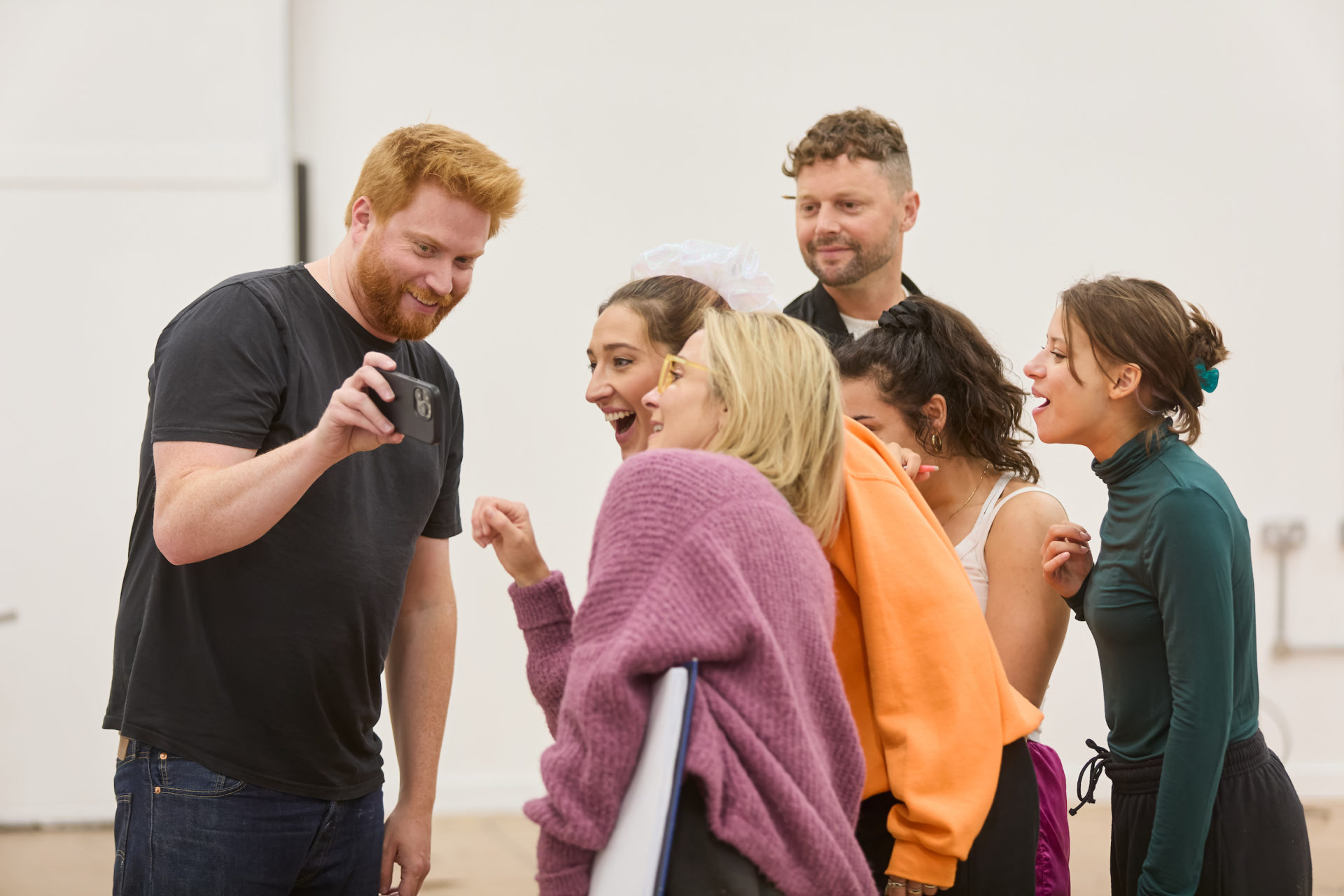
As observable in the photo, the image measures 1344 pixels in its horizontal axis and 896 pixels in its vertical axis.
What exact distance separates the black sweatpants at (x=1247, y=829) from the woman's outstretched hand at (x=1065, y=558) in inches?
11.4

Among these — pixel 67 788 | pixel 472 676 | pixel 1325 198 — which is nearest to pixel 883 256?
pixel 472 676

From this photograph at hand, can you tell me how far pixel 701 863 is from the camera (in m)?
0.97

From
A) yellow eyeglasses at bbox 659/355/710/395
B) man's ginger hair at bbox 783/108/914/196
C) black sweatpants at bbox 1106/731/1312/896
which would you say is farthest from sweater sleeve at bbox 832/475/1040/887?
man's ginger hair at bbox 783/108/914/196

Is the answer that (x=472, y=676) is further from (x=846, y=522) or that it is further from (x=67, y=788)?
(x=846, y=522)

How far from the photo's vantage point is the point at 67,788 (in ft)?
12.2

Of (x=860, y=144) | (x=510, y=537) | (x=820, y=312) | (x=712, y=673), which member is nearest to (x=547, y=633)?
(x=510, y=537)

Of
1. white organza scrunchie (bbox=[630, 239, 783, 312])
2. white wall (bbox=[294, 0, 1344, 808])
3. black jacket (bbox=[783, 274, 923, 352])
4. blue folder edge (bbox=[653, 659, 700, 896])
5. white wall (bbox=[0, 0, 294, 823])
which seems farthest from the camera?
white wall (bbox=[294, 0, 1344, 808])

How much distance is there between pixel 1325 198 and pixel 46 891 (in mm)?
5178

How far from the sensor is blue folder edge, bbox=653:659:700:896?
94 cm

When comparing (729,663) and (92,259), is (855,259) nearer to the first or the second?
(729,663)

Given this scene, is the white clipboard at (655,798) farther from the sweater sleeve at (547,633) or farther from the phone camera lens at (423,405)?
the phone camera lens at (423,405)

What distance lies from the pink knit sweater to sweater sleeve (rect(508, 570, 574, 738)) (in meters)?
0.16

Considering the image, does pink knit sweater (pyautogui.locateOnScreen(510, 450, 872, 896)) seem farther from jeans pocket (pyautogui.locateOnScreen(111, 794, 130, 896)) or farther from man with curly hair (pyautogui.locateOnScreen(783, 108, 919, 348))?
man with curly hair (pyautogui.locateOnScreen(783, 108, 919, 348))

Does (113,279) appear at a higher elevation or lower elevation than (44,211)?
lower
